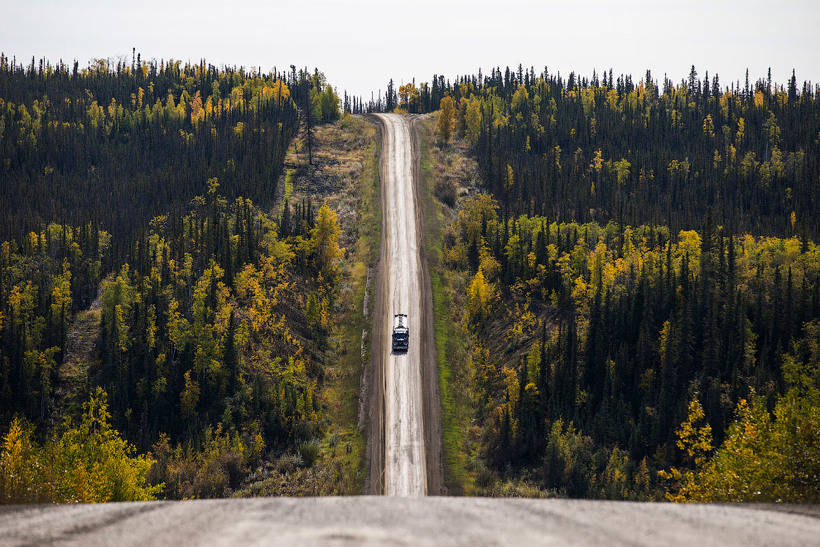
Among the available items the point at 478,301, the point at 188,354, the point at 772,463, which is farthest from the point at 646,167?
the point at 772,463

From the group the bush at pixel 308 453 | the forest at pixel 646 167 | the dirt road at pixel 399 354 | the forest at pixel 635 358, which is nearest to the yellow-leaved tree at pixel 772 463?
the forest at pixel 635 358

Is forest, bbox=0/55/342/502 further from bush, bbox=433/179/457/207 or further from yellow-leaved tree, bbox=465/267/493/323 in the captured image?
bush, bbox=433/179/457/207

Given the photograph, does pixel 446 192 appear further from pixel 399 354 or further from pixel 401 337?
pixel 399 354

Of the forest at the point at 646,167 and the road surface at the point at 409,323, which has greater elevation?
the forest at the point at 646,167

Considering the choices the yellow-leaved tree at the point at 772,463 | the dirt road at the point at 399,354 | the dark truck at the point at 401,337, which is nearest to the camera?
the yellow-leaved tree at the point at 772,463

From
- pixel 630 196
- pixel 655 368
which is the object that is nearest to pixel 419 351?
pixel 655 368

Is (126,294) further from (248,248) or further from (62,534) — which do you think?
(62,534)

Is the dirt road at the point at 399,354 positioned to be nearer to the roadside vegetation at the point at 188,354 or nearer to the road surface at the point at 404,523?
the roadside vegetation at the point at 188,354
